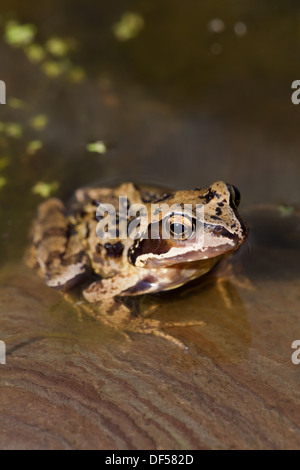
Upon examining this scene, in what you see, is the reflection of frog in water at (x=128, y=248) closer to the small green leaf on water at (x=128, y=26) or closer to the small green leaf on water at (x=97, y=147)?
the small green leaf on water at (x=97, y=147)

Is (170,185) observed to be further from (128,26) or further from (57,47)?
(57,47)

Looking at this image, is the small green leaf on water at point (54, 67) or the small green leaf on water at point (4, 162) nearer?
the small green leaf on water at point (4, 162)

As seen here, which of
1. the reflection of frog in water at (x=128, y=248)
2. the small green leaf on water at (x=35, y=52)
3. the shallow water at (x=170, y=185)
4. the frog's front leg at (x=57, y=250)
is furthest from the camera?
the small green leaf on water at (x=35, y=52)

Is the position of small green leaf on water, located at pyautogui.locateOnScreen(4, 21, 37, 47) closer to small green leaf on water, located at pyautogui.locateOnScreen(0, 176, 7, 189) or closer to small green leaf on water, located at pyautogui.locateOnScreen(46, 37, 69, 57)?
small green leaf on water, located at pyautogui.locateOnScreen(46, 37, 69, 57)

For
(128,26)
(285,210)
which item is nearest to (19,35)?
(128,26)

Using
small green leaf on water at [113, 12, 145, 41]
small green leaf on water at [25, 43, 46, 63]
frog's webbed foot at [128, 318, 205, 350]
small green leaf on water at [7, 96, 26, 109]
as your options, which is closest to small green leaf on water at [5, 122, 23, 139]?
small green leaf on water at [7, 96, 26, 109]

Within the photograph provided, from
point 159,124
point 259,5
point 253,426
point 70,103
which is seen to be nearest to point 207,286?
point 253,426

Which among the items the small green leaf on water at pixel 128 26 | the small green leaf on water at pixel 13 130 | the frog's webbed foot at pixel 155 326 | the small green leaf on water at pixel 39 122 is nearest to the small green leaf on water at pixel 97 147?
the small green leaf on water at pixel 39 122
